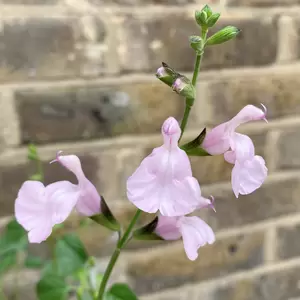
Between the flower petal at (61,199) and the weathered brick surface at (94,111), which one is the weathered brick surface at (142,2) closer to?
the weathered brick surface at (94,111)

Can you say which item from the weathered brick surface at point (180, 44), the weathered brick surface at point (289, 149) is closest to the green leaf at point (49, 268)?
the weathered brick surface at point (180, 44)

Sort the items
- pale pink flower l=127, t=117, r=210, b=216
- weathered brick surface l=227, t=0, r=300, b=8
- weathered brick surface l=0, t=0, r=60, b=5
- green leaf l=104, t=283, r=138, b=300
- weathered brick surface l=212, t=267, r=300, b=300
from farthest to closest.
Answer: weathered brick surface l=212, t=267, r=300, b=300, weathered brick surface l=227, t=0, r=300, b=8, weathered brick surface l=0, t=0, r=60, b=5, green leaf l=104, t=283, r=138, b=300, pale pink flower l=127, t=117, r=210, b=216

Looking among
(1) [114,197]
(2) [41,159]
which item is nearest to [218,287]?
(1) [114,197]

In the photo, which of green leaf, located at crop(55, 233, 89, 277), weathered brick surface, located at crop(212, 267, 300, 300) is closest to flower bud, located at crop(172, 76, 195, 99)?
green leaf, located at crop(55, 233, 89, 277)

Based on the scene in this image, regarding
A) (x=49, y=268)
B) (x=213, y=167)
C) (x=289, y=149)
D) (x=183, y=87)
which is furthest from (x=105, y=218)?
(x=289, y=149)

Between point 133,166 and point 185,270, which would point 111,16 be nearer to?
point 133,166

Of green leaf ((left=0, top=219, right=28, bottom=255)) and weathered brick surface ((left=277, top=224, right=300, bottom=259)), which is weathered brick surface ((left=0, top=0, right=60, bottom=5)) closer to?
green leaf ((left=0, top=219, right=28, bottom=255))
